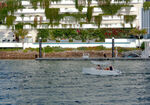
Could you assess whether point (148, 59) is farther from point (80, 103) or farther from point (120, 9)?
point (80, 103)

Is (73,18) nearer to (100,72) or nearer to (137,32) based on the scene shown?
(137,32)

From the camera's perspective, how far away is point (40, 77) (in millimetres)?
48656

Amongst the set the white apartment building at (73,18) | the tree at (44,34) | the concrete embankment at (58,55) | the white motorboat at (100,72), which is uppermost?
the white apartment building at (73,18)

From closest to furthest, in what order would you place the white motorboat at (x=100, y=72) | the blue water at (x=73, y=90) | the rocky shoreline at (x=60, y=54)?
the blue water at (x=73, y=90), the white motorboat at (x=100, y=72), the rocky shoreline at (x=60, y=54)

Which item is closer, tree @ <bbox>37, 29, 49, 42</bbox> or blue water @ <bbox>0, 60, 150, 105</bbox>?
blue water @ <bbox>0, 60, 150, 105</bbox>

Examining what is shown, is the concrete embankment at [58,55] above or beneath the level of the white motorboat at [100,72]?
beneath

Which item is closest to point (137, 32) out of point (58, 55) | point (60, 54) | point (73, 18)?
point (73, 18)

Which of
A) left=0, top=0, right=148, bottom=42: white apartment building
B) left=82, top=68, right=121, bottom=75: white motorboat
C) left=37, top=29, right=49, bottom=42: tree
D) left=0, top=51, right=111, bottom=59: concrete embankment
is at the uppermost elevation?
left=0, top=0, right=148, bottom=42: white apartment building

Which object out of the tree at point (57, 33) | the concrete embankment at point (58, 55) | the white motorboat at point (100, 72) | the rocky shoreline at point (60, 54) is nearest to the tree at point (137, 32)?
the rocky shoreline at point (60, 54)

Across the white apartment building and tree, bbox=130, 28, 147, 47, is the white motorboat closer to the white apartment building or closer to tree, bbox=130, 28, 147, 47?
tree, bbox=130, 28, 147, 47

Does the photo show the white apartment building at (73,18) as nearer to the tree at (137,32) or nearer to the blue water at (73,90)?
the tree at (137,32)

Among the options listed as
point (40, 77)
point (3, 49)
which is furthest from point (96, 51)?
point (40, 77)

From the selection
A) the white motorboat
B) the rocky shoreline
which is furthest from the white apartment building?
the white motorboat

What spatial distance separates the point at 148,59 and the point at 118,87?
4192cm
